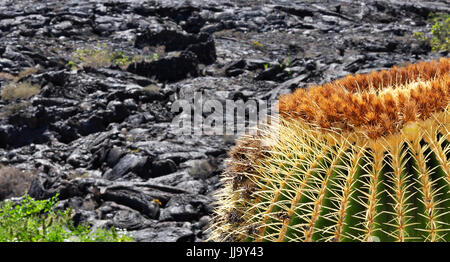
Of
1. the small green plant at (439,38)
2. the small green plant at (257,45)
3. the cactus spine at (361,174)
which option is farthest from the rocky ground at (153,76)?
the cactus spine at (361,174)

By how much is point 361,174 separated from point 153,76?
1444 centimetres

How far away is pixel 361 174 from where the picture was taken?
83.5 inches

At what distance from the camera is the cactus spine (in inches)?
77.7

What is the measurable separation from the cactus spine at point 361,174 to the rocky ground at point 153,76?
5.05 m

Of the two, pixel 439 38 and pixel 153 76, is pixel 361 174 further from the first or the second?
pixel 439 38

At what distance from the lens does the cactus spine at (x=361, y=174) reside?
1.97 metres

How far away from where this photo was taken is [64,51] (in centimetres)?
1873

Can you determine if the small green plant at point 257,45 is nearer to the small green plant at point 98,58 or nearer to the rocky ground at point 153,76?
the rocky ground at point 153,76

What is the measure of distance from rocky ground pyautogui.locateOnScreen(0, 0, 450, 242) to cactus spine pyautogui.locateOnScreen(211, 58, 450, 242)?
16.6ft

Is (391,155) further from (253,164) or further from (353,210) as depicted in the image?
(253,164)

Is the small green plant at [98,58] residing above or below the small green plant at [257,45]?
below

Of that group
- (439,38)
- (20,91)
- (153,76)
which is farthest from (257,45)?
(20,91)

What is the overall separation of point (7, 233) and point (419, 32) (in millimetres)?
19279
